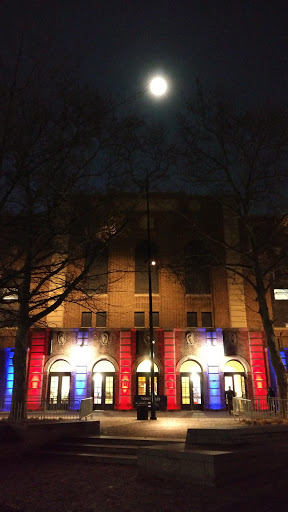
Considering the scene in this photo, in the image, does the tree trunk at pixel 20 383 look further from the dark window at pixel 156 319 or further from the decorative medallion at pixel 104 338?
the dark window at pixel 156 319

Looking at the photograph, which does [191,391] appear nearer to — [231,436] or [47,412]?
[47,412]

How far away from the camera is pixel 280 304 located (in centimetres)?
2752

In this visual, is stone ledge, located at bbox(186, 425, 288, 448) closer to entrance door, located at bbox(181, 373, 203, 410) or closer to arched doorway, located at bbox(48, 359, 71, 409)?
entrance door, located at bbox(181, 373, 203, 410)

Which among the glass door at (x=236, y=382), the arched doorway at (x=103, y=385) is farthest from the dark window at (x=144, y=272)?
the glass door at (x=236, y=382)

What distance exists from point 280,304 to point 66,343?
16137mm

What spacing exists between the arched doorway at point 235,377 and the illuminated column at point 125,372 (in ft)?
22.8

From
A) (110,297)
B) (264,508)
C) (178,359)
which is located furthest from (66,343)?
(264,508)

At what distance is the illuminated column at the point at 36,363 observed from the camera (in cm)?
2561

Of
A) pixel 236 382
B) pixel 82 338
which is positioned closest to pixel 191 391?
pixel 236 382

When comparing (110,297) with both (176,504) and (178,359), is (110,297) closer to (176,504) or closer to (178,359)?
(178,359)

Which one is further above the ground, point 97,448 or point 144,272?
point 144,272

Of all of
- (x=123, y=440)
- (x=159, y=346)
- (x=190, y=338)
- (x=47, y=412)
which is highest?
(x=190, y=338)

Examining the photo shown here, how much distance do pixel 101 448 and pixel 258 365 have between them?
18158 millimetres

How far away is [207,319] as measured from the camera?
27.8 meters
